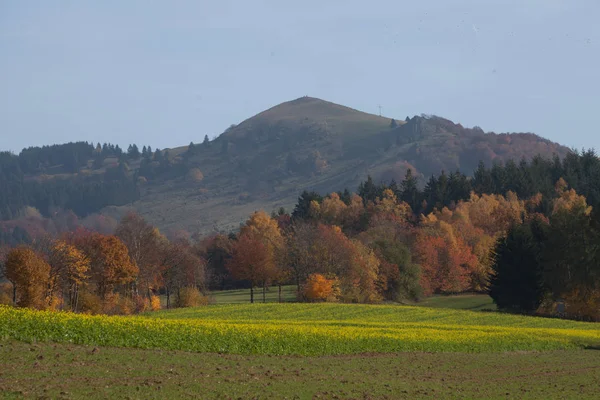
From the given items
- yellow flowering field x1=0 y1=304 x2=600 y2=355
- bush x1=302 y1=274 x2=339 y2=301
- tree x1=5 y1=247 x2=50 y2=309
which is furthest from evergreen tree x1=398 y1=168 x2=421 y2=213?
tree x1=5 y1=247 x2=50 y2=309

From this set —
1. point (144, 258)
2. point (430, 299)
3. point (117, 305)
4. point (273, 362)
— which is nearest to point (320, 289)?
point (430, 299)

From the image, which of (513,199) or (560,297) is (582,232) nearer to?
(560,297)

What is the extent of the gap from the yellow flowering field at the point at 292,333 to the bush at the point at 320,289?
2281cm

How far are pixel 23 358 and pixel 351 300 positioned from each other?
77662mm

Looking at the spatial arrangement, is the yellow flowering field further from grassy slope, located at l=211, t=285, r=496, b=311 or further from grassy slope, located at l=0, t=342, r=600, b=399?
grassy slope, located at l=211, t=285, r=496, b=311

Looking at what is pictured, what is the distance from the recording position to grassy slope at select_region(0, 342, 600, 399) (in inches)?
959

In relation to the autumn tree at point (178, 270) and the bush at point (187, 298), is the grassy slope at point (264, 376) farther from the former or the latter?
the autumn tree at point (178, 270)

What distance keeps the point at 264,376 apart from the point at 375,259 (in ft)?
253

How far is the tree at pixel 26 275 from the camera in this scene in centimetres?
6788

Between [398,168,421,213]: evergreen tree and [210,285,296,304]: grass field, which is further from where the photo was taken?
[398,168,421,213]: evergreen tree

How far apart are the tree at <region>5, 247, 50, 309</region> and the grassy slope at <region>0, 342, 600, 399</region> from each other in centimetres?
4056

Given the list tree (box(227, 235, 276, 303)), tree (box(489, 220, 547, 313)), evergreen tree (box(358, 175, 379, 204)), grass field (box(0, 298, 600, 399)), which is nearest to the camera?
grass field (box(0, 298, 600, 399))

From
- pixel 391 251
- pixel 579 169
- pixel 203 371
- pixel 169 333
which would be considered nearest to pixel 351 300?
pixel 391 251

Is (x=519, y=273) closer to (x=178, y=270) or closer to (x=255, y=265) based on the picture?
(x=255, y=265)
